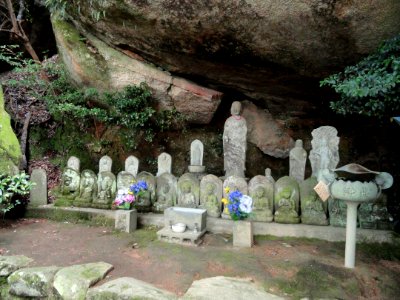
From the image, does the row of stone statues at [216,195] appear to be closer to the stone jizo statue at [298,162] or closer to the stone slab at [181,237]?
the stone slab at [181,237]

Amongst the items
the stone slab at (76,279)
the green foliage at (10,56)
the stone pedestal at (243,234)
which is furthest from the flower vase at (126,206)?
the green foliage at (10,56)

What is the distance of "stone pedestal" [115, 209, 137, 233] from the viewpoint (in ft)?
16.9

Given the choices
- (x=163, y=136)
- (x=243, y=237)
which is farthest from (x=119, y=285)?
(x=163, y=136)

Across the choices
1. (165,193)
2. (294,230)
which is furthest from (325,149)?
(165,193)

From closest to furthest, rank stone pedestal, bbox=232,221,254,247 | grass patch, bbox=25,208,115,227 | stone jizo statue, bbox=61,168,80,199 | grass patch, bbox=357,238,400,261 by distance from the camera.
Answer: grass patch, bbox=357,238,400,261
stone pedestal, bbox=232,221,254,247
grass patch, bbox=25,208,115,227
stone jizo statue, bbox=61,168,80,199

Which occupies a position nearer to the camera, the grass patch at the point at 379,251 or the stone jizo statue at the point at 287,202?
the grass patch at the point at 379,251

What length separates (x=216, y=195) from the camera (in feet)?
17.9

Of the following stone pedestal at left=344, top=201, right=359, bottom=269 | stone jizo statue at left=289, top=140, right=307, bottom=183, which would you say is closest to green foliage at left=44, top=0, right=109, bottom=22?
stone jizo statue at left=289, top=140, right=307, bottom=183

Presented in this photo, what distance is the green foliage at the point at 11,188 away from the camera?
4.68 m

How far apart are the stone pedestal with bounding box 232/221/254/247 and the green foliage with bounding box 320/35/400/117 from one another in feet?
7.25

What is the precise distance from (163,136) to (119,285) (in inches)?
225

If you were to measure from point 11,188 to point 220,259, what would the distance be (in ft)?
10.7

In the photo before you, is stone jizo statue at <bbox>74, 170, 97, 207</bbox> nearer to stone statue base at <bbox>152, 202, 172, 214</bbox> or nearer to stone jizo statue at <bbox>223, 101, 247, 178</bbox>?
stone statue base at <bbox>152, 202, 172, 214</bbox>

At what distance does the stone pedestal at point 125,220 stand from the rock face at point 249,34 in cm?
331
